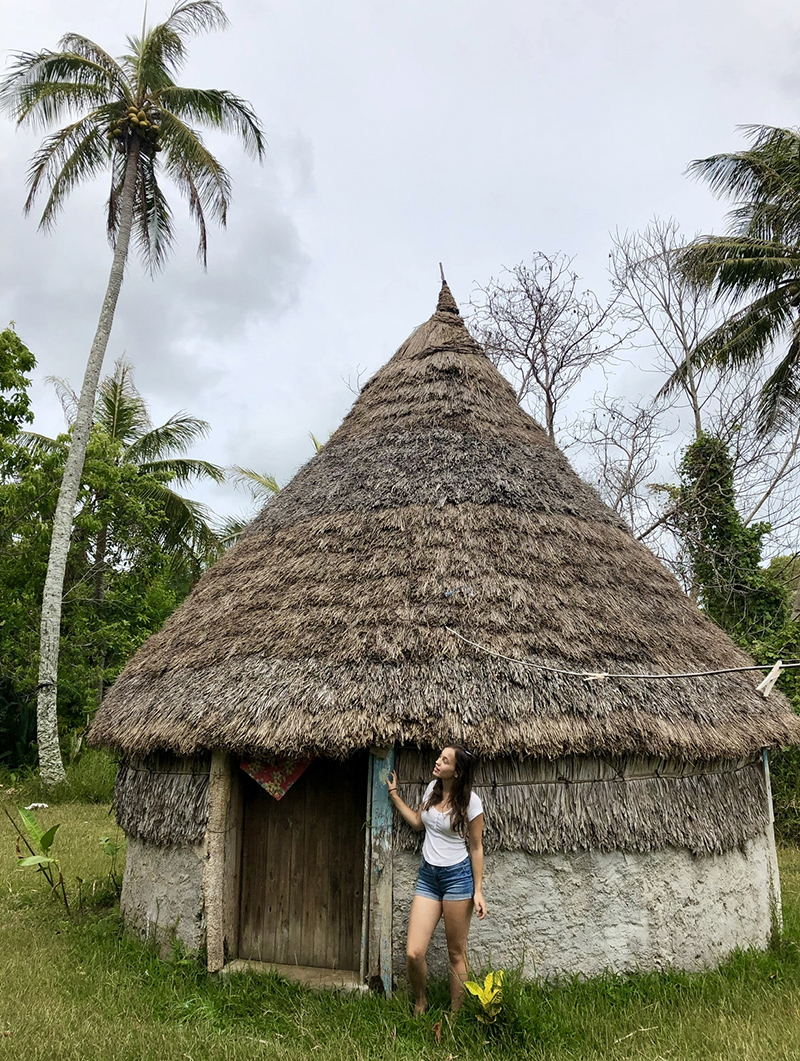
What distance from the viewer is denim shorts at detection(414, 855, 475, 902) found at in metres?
4.40

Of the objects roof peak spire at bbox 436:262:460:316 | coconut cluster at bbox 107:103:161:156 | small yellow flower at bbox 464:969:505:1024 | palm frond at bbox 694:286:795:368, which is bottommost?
small yellow flower at bbox 464:969:505:1024

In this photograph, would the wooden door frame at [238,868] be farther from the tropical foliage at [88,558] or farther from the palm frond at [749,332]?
the palm frond at [749,332]

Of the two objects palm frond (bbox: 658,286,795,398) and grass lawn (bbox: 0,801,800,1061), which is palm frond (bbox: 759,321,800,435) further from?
grass lawn (bbox: 0,801,800,1061)

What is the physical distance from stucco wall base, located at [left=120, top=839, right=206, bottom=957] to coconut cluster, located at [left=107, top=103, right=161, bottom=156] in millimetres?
11795

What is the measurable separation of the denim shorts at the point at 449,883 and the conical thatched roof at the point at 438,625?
0.74m

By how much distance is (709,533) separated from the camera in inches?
540

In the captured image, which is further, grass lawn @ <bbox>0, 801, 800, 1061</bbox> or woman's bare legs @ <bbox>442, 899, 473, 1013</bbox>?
woman's bare legs @ <bbox>442, 899, 473, 1013</bbox>

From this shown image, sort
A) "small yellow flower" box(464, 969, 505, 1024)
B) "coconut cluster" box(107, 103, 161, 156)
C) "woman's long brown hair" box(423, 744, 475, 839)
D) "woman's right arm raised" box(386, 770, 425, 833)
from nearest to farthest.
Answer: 1. "small yellow flower" box(464, 969, 505, 1024)
2. "woman's long brown hair" box(423, 744, 475, 839)
3. "woman's right arm raised" box(386, 770, 425, 833)
4. "coconut cluster" box(107, 103, 161, 156)

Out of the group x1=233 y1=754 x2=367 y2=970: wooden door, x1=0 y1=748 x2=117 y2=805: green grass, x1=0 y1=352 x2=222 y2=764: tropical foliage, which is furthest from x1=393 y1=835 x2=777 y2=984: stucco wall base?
x1=0 y1=352 x2=222 y2=764: tropical foliage

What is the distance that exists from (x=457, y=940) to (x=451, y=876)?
0.37 meters

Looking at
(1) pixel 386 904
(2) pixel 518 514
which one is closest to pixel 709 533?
(2) pixel 518 514

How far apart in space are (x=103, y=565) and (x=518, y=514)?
491 inches

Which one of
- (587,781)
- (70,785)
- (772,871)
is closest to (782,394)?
(772,871)

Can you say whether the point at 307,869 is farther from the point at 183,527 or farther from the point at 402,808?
the point at 183,527
